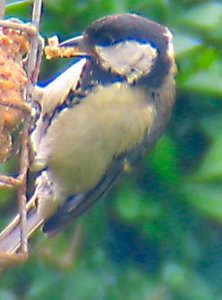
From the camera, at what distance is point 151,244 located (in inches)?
157

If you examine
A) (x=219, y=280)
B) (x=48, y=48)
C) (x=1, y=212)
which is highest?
(x=48, y=48)

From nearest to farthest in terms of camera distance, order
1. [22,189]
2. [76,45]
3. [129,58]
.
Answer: [22,189] → [76,45] → [129,58]

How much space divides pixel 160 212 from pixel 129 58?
17.1 inches

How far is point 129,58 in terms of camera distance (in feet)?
12.2

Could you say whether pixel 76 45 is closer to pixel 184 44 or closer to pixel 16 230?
pixel 184 44

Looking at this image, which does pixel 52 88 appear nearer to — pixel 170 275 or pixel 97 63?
pixel 97 63

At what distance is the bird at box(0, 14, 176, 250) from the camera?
3665 millimetres

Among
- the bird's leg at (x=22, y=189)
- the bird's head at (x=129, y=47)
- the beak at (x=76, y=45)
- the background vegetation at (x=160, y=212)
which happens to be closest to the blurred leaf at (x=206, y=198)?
the background vegetation at (x=160, y=212)

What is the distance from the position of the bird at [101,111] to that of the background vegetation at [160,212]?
0.06 m

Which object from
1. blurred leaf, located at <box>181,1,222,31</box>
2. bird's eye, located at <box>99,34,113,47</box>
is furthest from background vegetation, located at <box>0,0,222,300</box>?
bird's eye, located at <box>99,34,113,47</box>

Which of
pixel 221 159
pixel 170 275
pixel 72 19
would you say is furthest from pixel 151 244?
pixel 72 19

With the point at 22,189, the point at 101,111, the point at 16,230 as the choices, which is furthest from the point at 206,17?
the point at 22,189

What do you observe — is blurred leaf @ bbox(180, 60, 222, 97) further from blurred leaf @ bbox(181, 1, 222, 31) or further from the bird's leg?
the bird's leg

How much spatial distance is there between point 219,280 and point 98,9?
0.80 m
